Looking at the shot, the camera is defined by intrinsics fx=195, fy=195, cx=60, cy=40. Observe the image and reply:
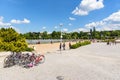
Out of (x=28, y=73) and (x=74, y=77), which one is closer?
Answer: (x=74, y=77)

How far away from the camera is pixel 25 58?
15227mm

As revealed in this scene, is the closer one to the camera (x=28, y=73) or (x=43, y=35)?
(x=28, y=73)

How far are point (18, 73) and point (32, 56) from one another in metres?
2.81

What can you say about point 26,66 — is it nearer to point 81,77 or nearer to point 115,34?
point 81,77

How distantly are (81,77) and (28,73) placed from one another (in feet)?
11.4

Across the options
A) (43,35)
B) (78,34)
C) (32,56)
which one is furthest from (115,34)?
(32,56)

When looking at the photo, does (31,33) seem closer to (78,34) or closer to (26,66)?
(78,34)

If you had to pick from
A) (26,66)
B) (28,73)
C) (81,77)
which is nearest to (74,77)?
(81,77)

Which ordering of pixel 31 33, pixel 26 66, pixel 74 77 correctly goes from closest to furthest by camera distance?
1. pixel 74 77
2. pixel 26 66
3. pixel 31 33

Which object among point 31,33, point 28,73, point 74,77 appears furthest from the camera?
point 31,33

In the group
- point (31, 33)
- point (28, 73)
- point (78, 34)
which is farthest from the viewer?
point (78, 34)

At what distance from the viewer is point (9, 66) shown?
48.4ft

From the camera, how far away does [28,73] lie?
12383 mm

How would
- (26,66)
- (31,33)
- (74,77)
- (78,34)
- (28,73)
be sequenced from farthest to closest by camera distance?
(78,34) → (31,33) → (26,66) → (28,73) → (74,77)
